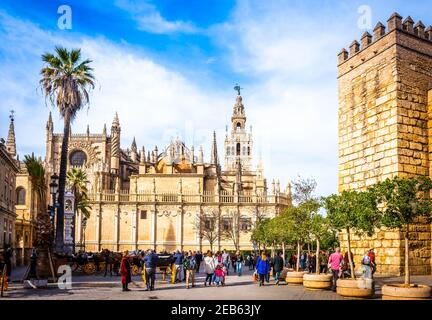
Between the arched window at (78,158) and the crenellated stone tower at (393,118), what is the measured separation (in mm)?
59199

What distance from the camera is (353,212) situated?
16.8 meters

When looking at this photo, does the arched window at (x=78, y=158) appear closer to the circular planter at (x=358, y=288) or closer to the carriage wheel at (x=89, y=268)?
the carriage wheel at (x=89, y=268)

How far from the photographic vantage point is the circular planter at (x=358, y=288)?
1505cm

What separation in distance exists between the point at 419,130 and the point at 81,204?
32.3 metres

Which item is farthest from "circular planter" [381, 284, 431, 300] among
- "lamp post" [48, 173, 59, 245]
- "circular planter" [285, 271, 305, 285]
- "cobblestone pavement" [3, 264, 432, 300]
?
"lamp post" [48, 173, 59, 245]

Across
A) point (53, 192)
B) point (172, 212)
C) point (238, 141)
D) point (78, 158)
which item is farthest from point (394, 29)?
point (238, 141)

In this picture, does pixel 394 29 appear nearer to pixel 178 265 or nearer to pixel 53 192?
pixel 178 265

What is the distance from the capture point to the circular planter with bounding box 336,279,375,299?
15.0 meters

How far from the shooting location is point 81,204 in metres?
46.3

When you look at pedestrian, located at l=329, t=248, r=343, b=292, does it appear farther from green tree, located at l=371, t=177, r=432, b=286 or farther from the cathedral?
the cathedral

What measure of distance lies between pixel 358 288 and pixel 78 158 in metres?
67.3

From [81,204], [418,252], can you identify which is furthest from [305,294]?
[81,204]

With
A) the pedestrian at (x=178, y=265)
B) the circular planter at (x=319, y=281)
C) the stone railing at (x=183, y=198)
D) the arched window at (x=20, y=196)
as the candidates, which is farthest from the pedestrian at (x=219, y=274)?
the arched window at (x=20, y=196)
